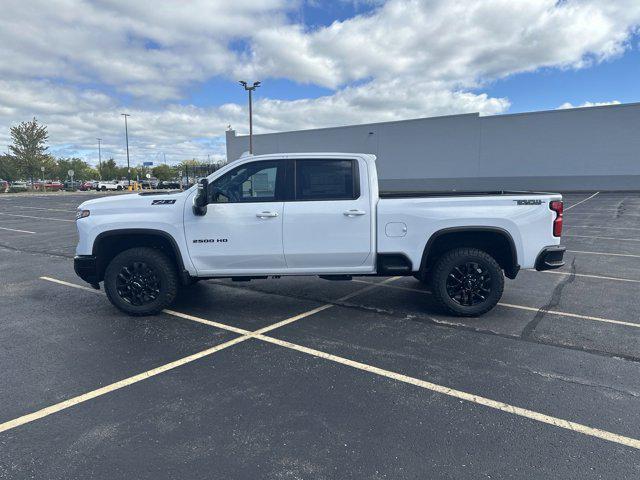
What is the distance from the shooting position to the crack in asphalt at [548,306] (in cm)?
464

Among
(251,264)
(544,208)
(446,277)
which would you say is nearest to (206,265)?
(251,264)

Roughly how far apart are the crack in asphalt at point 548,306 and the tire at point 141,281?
165 inches

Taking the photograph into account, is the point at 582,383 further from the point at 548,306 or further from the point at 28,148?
the point at 28,148

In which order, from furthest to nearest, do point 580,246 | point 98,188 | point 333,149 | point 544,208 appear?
point 98,188, point 333,149, point 580,246, point 544,208

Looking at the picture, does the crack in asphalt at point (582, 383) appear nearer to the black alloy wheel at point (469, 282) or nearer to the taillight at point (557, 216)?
the black alloy wheel at point (469, 282)

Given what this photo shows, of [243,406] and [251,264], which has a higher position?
[251,264]

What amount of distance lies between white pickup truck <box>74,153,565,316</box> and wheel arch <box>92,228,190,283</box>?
2 cm

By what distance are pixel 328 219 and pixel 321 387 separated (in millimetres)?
2092

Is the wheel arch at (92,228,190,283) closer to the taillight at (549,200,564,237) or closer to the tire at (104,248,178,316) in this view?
the tire at (104,248,178,316)

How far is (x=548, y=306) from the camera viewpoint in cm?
552

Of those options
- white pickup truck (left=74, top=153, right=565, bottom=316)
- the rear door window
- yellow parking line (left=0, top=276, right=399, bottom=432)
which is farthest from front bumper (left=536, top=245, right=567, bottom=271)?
yellow parking line (left=0, top=276, right=399, bottom=432)

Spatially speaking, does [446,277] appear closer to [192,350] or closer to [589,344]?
[589,344]

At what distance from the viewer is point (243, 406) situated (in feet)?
10.4

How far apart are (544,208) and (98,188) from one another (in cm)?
6215
